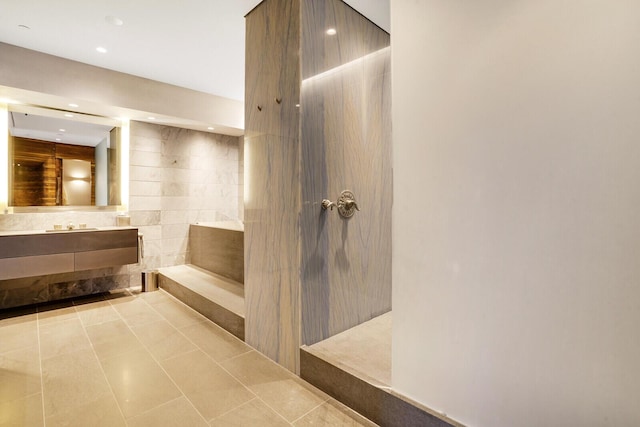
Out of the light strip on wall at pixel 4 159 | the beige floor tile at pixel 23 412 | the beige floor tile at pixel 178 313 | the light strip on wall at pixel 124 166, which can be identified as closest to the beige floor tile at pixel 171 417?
the beige floor tile at pixel 23 412

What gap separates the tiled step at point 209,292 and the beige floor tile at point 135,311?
35cm

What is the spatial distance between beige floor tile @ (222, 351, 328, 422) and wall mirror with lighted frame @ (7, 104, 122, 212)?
322 centimetres

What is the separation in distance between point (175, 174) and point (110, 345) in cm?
269

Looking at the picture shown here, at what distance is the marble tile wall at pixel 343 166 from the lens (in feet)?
6.72

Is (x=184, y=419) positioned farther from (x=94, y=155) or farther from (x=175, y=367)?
(x=94, y=155)

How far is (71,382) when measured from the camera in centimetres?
196

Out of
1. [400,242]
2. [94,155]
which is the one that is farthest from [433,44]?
[94,155]

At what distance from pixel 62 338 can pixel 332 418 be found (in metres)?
2.53

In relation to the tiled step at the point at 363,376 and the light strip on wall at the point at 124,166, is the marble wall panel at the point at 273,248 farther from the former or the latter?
the light strip on wall at the point at 124,166

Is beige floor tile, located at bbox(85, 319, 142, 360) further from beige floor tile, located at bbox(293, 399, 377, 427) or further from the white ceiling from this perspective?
the white ceiling

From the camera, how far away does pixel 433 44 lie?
137 cm

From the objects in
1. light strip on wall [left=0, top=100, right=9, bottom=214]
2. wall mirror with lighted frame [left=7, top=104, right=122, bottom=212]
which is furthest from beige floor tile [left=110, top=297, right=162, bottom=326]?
light strip on wall [left=0, top=100, right=9, bottom=214]

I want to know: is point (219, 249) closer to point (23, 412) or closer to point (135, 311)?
point (135, 311)

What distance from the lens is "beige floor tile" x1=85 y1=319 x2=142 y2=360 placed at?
238cm
